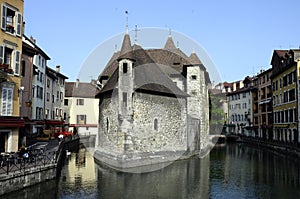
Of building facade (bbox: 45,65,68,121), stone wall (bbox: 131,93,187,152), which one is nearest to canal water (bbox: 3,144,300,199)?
stone wall (bbox: 131,93,187,152)

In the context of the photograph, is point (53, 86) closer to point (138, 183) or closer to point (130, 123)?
point (130, 123)

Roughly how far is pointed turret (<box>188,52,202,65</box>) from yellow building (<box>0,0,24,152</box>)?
763 inches

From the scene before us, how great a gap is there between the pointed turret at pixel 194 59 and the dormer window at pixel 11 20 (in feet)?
63.6

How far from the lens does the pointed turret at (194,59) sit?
107 ft

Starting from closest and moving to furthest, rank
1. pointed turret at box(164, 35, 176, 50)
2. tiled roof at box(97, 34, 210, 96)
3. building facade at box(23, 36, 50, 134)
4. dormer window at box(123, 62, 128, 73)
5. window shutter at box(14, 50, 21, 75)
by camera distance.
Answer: window shutter at box(14, 50, 21, 75)
dormer window at box(123, 62, 128, 73)
tiled roof at box(97, 34, 210, 96)
building facade at box(23, 36, 50, 134)
pointed turret at box(164, 35, 176, 50)

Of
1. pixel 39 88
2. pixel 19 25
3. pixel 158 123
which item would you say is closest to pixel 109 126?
pixel 158 123

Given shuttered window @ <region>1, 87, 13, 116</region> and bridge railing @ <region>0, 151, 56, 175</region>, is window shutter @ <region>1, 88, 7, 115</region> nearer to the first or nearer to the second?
shuttered window @ <region>1, 87, 13, 116</region>

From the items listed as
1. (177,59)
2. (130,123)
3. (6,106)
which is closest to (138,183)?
(130,123)

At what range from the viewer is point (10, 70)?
17.3 metres

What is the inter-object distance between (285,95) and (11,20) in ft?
108

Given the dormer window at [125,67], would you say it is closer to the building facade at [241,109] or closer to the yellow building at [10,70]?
the yellow building at [10,70]

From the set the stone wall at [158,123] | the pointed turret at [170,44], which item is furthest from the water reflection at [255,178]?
the pointed turret at [170,44]

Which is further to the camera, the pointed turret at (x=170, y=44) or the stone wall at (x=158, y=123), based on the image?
the pointed turret at (x=170, y=44)

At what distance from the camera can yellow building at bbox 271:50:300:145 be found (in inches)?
1320
